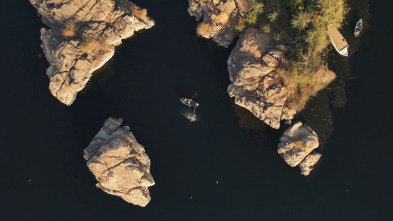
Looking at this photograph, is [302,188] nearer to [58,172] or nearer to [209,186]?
[209,186]

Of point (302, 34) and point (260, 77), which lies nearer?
point (302, 34)

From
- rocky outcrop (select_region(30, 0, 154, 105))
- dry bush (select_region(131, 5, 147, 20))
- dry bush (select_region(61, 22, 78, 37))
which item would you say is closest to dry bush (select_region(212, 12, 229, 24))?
dry bush (select_region(131, 5, 147, 20))

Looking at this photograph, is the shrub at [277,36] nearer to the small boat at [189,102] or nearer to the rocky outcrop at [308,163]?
the small boat at [189,102]

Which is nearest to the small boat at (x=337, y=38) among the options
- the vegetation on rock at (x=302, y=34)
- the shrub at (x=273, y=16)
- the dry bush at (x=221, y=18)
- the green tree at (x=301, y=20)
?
the vegetation on rock at (x=302, y=34)

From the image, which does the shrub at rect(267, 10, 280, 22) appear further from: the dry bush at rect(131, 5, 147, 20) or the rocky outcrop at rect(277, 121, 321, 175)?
the dry bush at rect(131, 5, 147, 20)

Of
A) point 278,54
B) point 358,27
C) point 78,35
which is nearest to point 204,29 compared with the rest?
point 278,54

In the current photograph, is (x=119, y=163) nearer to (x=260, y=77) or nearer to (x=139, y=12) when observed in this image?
(x=139, y=12)

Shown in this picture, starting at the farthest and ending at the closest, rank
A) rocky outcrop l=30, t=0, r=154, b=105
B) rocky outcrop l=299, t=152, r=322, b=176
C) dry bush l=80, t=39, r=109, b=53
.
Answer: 1. rocky outcrop l=30, t=0, r=154, b=105
2. dry bush l=80, t=39, r=109, b=53
3. rocky outcrop l=299, t=152, r=322, b=176

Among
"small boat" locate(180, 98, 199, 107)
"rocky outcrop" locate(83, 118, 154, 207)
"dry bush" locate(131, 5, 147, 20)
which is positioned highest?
"dry bush" locate(131, 5, 147, 20)
